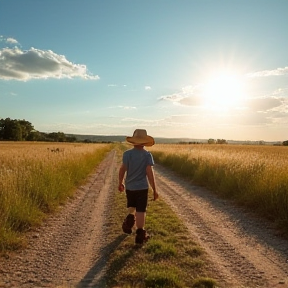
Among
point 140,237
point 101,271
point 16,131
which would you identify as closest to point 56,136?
point 16,131

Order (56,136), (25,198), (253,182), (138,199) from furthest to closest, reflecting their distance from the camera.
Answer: (56,136), (253,182), (25,198), (138,199)

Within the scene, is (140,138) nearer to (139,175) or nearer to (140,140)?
(140,140)

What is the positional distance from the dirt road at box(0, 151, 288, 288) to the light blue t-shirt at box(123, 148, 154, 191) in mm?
1350

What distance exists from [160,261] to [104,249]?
1.45 m

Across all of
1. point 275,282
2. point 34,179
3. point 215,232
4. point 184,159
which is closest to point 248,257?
point 275,282

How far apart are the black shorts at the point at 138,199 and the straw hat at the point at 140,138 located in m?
1.03

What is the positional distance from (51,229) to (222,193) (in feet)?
26.0

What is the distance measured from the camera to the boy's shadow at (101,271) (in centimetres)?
497

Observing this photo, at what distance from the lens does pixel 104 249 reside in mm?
6559

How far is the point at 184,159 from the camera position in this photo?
2441 centimetres

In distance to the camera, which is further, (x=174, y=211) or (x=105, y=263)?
(x=174, y=211)

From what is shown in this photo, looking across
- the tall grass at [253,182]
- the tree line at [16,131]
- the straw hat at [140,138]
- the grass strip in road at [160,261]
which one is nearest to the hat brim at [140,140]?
the straw hat at [140,138]

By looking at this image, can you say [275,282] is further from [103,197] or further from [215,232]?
[103,197]

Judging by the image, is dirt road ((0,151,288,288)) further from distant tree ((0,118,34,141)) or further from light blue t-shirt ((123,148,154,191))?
distant tree ((0,118,34,141))
